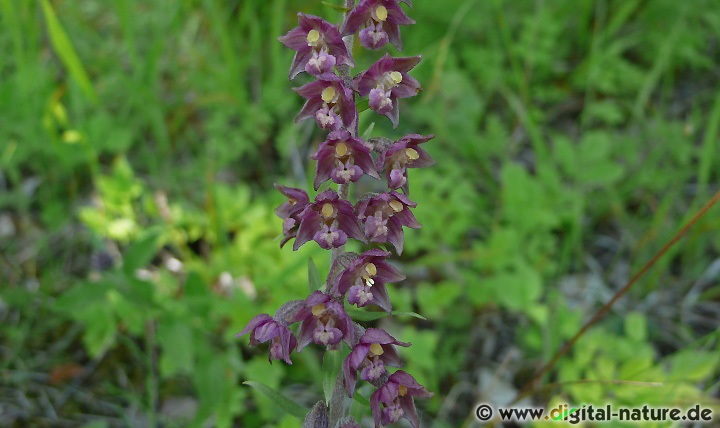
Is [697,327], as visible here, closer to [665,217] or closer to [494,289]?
[665,217]

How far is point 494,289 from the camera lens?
11.8ft

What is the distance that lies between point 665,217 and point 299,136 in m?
2.57

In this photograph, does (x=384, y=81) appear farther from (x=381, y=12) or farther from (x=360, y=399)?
(x=360, y=399)

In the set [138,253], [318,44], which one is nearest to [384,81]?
[318,44]

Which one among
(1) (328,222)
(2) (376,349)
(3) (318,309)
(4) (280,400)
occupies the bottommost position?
(4) (280,400)

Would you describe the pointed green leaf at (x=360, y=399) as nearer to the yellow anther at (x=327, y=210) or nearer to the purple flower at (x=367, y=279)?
the purple flower at (x=367, y=279)

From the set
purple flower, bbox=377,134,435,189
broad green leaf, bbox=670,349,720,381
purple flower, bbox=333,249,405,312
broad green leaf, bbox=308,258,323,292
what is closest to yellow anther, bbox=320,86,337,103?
purple flower, bbox=377,134,435,189

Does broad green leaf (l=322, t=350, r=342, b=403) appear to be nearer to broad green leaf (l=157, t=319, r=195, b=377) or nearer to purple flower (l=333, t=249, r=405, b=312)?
purple flower (l=333, t=249, r=405, b=312)

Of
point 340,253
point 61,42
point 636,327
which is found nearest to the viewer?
point 340,253

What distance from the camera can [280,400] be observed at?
2256mm

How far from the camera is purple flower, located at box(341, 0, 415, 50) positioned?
1950mm

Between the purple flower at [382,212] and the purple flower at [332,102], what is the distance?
0.26 m

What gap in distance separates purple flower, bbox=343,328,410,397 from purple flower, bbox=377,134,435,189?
493mm

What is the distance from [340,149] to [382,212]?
0.84 ft
